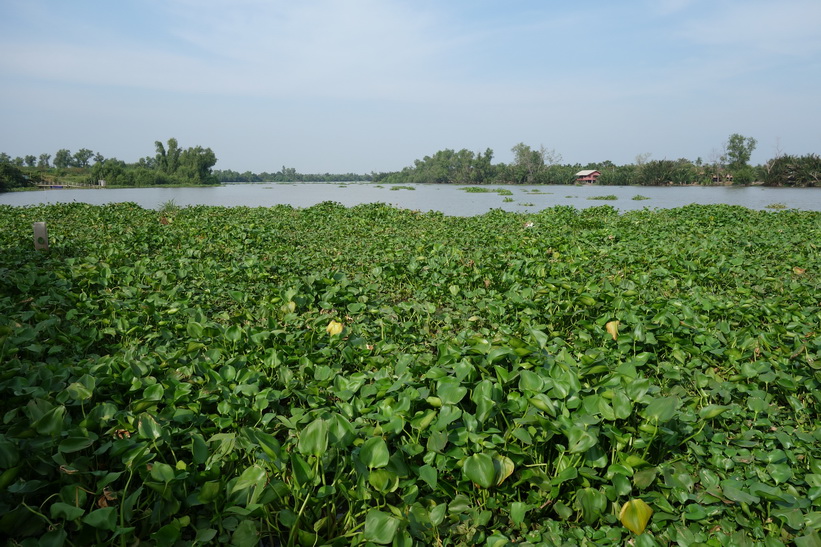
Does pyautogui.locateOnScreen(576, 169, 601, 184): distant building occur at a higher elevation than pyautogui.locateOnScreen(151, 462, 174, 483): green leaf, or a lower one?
higher

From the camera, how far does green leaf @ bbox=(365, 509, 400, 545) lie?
1246mm

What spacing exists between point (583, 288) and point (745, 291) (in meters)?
1.54

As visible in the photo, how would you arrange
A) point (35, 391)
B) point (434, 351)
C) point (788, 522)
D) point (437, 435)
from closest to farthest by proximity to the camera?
point (788, 522) < point (437, 435) < point (35, 391) < point (434, 351)

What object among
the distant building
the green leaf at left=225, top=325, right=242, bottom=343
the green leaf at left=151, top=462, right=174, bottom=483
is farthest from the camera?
the distant building

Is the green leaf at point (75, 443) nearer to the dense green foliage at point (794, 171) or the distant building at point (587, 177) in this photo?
the dense green foliage at point (794, 171)

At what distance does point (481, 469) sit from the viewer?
1454 mm

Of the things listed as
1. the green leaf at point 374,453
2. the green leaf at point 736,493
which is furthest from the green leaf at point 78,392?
the green leaf at point 736,493

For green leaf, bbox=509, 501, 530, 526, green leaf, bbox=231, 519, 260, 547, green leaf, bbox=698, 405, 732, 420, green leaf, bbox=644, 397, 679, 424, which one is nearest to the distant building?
green leaf, bbox=698, 405, 732, 420

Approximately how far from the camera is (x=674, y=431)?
71.3 inches

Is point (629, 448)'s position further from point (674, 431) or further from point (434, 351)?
point (434, 351)

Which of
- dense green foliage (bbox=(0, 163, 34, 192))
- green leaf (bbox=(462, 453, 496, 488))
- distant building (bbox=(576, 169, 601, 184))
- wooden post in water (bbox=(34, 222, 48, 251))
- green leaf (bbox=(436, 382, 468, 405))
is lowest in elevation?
green leaf (bbox=(462, 453, 496, 488))

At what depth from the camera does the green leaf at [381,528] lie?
125 centimetres

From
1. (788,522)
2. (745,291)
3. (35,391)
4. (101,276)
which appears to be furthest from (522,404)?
(101,276)

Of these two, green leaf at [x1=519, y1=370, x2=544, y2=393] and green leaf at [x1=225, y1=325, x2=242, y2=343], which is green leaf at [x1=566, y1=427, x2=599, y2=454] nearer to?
green leaf at [x1=519, y1=370, x2=544, y2=393]
